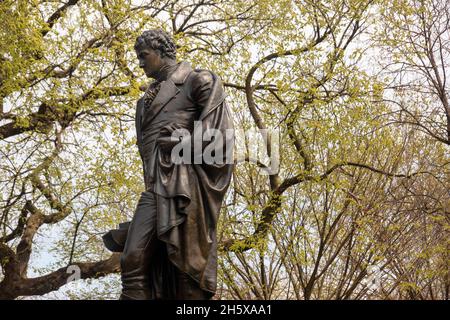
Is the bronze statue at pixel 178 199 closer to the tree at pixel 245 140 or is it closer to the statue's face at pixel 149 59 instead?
the statue's face at pixel 149 59

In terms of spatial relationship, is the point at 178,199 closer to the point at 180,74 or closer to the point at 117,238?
the point at 117,238

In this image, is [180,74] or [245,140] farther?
[245,140]

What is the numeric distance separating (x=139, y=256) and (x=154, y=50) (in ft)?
5.70

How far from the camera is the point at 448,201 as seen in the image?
53.2ft

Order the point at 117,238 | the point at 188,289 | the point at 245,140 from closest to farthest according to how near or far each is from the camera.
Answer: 1. the point at 188,289
2. the point at 117,238
3. the point at 245,140

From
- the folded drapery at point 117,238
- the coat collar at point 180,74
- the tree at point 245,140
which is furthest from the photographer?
the tree at point 245,140

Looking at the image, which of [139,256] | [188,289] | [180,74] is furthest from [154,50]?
[188,289]

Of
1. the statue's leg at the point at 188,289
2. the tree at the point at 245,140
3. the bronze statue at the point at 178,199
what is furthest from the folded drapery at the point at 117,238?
the tree at the point at 245,140

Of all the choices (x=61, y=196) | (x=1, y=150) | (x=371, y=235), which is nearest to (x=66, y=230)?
(x=61, y=196)

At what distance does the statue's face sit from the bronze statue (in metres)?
0.08

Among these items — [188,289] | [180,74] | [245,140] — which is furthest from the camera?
[245,140]

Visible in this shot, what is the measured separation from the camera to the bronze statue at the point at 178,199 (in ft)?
17.0

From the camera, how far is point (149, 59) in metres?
5.88

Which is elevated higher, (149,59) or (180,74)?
(149,59)
